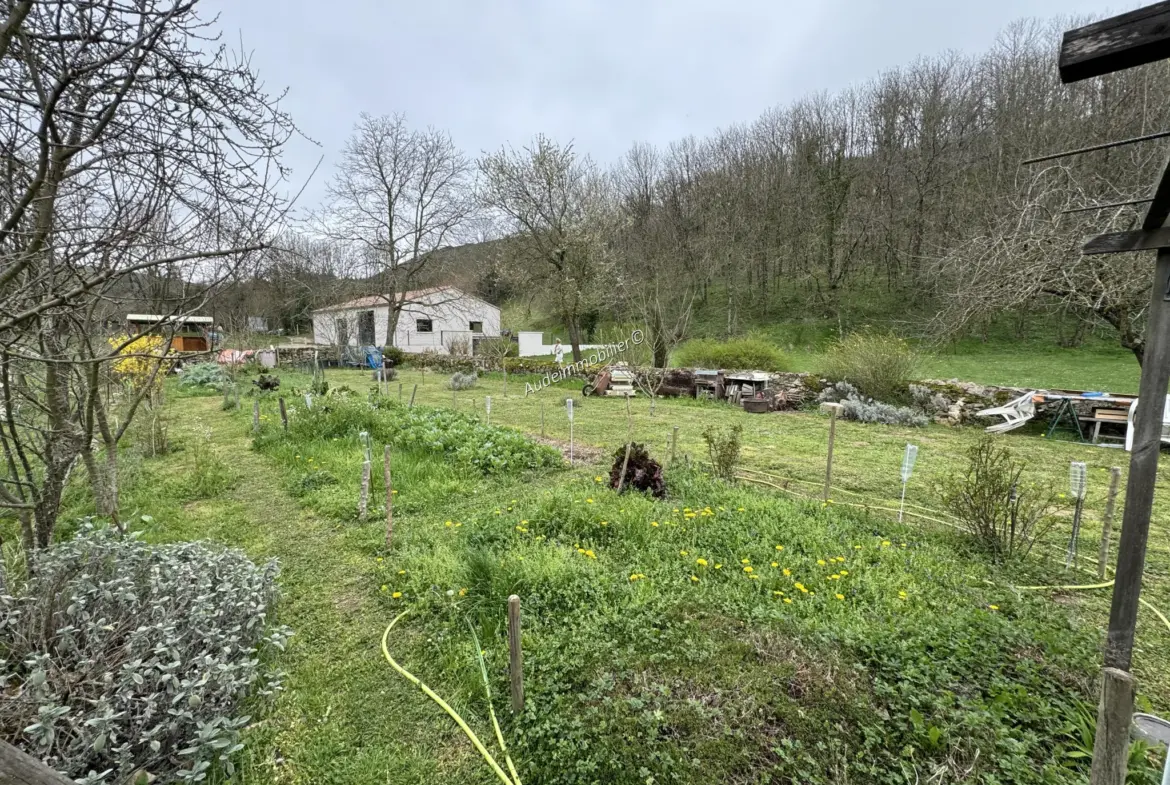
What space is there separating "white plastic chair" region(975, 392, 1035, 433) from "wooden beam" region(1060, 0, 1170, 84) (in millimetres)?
10775

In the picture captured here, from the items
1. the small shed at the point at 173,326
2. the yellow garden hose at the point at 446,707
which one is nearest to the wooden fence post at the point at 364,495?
the small shed at the point at 173,326

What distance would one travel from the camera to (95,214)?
2.71 metres

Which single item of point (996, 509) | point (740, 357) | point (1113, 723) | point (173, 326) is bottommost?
point (996, 509)

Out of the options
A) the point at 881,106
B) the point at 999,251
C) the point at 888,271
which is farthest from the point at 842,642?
the point at 881,106

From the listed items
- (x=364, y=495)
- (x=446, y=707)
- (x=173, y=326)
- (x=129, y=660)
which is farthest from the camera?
(x=364, y=495)

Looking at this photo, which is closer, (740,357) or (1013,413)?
(1013,413)

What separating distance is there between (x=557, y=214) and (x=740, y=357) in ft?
30.1

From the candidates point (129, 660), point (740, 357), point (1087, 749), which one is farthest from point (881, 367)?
point (129, 660)

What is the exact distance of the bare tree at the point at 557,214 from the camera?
19.2 m

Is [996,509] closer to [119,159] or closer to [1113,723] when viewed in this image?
[1113,723]

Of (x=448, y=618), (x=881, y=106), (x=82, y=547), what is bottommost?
(x=448, y=618)

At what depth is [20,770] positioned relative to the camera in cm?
98

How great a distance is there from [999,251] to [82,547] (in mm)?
11698

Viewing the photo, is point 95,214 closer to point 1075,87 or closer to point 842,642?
point 842,642
